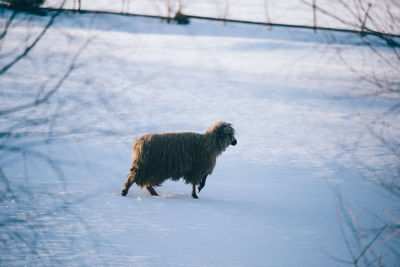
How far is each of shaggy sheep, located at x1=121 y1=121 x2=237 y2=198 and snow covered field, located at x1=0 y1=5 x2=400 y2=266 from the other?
1.21 ft

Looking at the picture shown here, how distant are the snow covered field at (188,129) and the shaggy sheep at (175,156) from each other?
370mm

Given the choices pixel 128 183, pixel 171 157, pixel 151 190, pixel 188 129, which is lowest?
pixel 188 129

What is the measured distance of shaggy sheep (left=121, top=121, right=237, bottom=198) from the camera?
6.35 m

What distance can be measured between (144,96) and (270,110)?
14.4ft

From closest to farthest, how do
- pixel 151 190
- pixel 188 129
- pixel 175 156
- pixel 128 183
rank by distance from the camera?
pixel 128 183 < pixel 175 156 < pixel 151 190 < pixel 188 129

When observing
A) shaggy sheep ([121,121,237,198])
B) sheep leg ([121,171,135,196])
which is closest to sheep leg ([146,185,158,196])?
shaggy sheep ([121,121,237,198])

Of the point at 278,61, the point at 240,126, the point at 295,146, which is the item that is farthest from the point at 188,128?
the point at 278,61

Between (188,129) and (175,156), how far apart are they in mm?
4416

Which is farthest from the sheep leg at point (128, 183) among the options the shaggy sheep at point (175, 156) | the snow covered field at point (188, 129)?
the snow covered field at point (188, 129)

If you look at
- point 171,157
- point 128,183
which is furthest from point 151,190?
point 171,157

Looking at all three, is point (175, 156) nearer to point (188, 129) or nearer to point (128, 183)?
point (128, 183)

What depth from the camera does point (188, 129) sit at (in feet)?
35.8

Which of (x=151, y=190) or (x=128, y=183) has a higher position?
(x=128, y=183)

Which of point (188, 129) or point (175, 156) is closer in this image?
point (175, 156)
